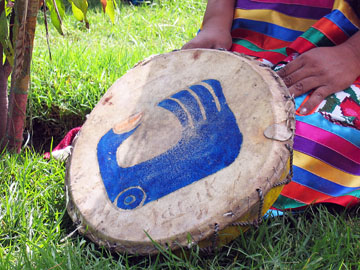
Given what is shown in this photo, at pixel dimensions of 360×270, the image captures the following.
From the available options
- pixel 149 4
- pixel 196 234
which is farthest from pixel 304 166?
pixel 149 4

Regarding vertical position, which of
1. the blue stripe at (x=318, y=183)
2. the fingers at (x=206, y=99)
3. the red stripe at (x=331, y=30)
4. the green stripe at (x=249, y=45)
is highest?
the red stripe at (x=331, y=30)

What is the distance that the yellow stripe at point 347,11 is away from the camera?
1629mm

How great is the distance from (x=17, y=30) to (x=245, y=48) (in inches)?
35.2

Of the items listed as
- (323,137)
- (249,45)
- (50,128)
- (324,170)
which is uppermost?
(249,45)

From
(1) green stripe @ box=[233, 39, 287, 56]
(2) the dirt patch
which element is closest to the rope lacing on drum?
(1) green stripe @ box=[233, 39, 287, 56]

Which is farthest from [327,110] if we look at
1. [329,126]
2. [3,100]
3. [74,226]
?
[3,100]

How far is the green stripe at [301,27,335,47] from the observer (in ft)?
5.33

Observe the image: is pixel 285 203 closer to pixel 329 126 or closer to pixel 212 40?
pixel 329 126

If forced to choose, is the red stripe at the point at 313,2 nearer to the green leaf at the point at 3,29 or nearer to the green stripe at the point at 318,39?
the green stripe at the point at 318,39

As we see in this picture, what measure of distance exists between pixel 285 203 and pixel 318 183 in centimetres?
13

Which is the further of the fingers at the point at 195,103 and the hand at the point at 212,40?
the hand at the point at 212,40

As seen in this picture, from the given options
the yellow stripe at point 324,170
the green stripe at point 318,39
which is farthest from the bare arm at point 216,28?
the yellow stripe at point 324,170

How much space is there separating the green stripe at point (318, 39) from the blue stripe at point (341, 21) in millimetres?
61

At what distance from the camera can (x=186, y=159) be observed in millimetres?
1376
